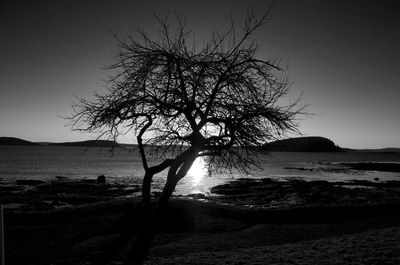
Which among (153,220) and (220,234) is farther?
(153,220)

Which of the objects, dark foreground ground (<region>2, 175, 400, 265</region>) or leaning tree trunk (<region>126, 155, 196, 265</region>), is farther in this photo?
leaning tree trunk (<region>126, 155, 196, 265</region>)

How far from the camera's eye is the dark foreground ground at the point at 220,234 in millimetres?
7422

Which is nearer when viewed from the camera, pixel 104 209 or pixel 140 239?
pixel 140 239

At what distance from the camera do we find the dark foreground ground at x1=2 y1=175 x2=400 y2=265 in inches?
292

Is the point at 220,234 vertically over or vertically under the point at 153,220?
under

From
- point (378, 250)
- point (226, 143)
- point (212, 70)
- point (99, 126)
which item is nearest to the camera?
point (378, 250)

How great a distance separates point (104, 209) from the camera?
12695 mm

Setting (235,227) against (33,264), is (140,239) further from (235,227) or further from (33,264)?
(235,227)

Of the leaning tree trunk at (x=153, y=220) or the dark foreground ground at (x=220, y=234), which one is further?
the leaning tree trunk at (x=153, y=220)

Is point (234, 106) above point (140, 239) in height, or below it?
above

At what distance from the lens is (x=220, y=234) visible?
10422 millimetres

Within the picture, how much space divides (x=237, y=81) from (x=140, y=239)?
A: 5317mm

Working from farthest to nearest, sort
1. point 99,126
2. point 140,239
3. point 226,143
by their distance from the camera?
point 226,143 → point 99,126 → point 140,239

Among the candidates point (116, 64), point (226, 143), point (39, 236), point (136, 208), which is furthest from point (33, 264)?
point (226, 143)
